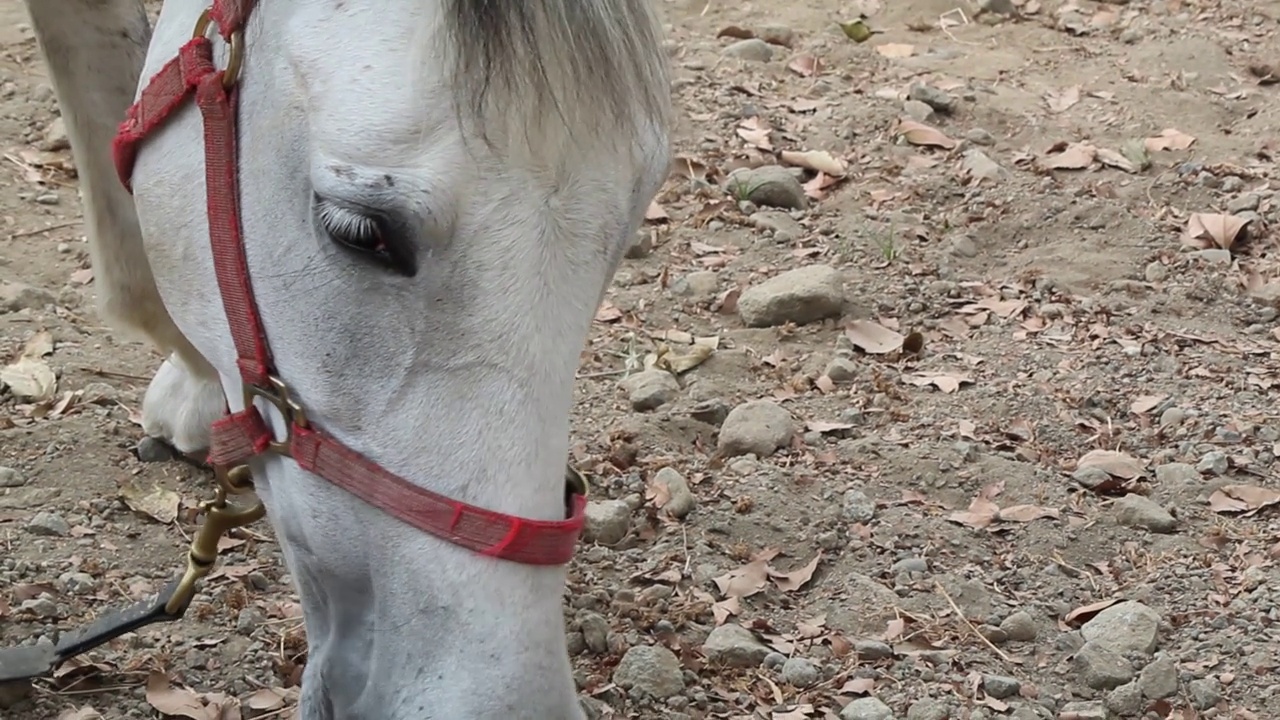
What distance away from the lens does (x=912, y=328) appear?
3.93 m

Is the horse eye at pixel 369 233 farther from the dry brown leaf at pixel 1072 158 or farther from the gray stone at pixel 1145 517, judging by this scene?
the dry brown leaf at pixel 1072 158

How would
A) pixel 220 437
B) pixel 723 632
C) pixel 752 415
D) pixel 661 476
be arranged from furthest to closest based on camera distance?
pixel 752 415 < pixel 661 476 < pixel 723 632 < pixel 220 437

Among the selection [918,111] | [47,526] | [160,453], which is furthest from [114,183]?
[918,111]

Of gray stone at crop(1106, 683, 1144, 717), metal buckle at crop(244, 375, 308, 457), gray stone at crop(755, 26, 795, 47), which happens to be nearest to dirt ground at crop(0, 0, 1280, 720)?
gray stone at crop(1106, 683, 1144, 717)

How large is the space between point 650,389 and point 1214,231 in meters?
1.96

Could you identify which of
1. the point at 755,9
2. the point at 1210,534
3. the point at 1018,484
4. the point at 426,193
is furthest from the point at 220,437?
the point at 755,9

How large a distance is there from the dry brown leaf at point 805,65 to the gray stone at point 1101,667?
3.26m

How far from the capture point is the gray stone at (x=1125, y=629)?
267 centimetres

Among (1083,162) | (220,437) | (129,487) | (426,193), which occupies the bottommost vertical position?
(1083,162)

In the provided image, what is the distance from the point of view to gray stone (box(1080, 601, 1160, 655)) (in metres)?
2.67

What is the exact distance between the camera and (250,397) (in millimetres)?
1852

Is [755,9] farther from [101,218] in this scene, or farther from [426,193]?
[426,193]

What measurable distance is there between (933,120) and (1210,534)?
2.40 meters

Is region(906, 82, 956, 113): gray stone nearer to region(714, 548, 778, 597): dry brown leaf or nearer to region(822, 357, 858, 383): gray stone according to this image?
region(822, 357, 858, 383): gray stone
